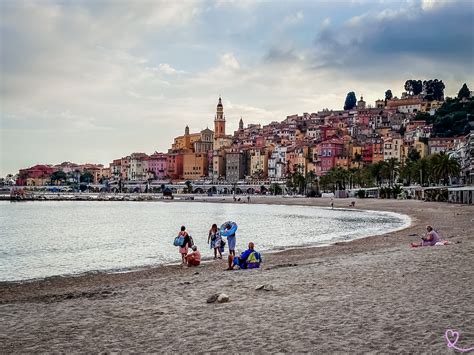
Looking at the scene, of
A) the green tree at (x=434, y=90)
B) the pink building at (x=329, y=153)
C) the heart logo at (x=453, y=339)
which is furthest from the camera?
the green tree at (x=434, y=90)

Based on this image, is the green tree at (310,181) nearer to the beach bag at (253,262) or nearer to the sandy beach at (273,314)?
the beach bag at (253,262)

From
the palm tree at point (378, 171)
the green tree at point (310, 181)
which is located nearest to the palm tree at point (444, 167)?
the palm tree at point (378, 171)

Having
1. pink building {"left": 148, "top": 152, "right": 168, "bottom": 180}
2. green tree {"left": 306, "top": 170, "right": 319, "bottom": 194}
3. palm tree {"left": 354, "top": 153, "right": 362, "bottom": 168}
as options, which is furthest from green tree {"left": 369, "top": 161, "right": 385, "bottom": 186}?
pink building {"left": 148, "top": 152, "right": 168, "bottom": 180}

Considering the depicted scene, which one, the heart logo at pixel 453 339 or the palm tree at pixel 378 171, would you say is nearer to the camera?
the heart logo at pixel 453 339

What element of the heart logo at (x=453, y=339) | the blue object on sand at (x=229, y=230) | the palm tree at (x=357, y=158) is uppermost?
the palm tree at (x=357, y=158)

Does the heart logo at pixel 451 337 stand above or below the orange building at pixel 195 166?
below

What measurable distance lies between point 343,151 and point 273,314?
13843 centimetres

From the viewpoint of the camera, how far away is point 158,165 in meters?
194

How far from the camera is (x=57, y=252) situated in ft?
87.1

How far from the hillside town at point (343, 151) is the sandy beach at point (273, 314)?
2894 inches

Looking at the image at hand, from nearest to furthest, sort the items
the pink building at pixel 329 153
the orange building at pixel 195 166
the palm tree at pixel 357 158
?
1. the palm tree at pixel 357 158
2. the pink building at pixel 329 153
3. the orange building at pixel 195 166

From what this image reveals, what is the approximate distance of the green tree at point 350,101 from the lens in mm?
193938

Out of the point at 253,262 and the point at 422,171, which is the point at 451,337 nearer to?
the point at 253,262

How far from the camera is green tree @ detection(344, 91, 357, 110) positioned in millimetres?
193938
